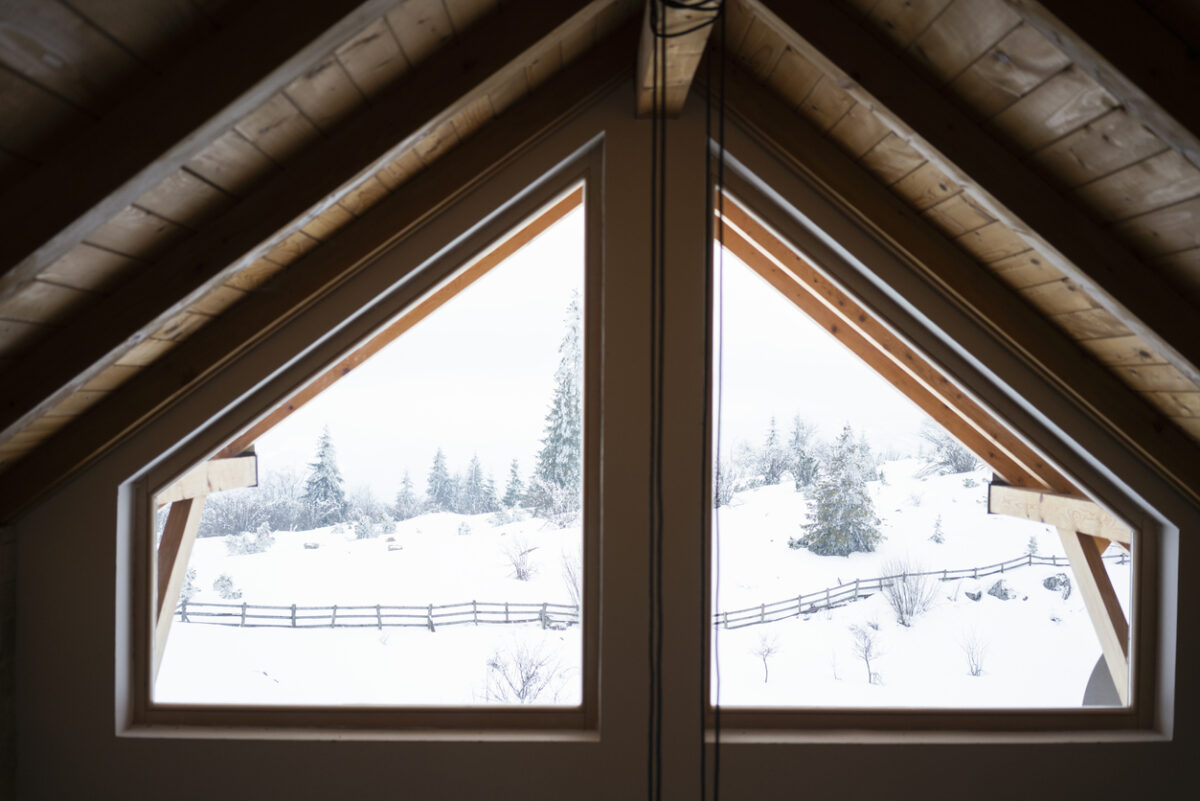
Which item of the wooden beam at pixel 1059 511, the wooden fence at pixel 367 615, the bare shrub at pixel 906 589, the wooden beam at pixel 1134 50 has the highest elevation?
the wooden beam at pixel 1134 50

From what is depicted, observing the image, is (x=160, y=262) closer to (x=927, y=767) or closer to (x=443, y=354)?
(x=443, y=354)

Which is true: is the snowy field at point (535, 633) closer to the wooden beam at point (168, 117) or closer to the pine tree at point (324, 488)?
the pine tree at point (324, 488)

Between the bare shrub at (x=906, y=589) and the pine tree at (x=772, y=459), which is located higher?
the pine tree at (x=772, y=459)

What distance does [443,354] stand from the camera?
228 centimetres

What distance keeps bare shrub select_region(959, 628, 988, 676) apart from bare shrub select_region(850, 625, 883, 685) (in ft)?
0.95

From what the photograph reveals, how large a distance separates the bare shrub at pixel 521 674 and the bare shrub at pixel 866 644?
954 millimetres

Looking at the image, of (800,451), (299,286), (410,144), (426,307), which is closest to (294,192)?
(410,144)

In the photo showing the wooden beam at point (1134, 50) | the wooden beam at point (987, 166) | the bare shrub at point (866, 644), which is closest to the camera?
the wooden beam at point (1134, 50)

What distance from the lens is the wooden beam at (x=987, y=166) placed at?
5.37 ft

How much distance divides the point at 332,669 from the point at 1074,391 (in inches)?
91.6

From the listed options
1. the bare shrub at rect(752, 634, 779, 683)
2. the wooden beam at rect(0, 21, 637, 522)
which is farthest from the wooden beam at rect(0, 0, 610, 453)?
the bare shrub at rect(752, 634, 779, 683)

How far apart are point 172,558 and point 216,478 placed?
0.29 m

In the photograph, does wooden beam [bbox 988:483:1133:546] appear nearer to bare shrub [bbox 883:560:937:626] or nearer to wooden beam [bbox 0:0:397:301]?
bare shrub [bbox 883:560:937:626]

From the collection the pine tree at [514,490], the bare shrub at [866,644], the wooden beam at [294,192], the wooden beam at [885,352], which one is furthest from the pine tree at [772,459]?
the wooden beam at [294,192]
